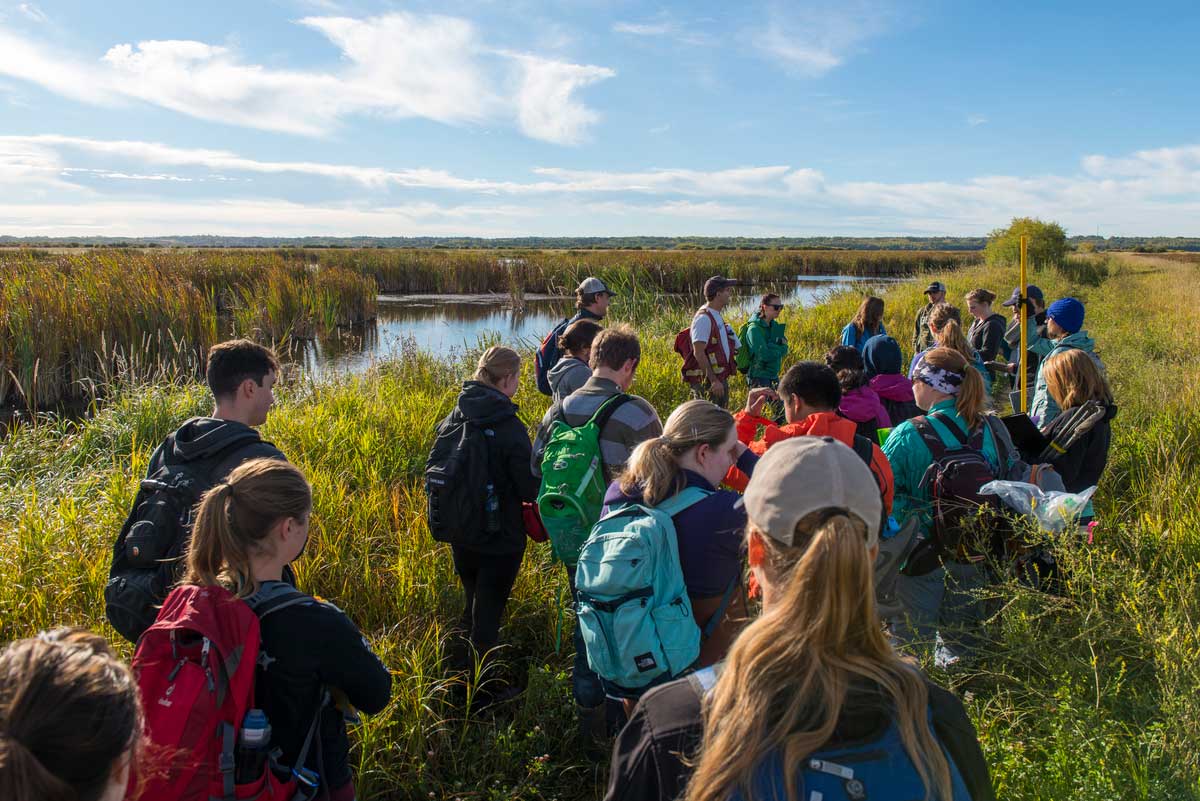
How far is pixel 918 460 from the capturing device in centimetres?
349

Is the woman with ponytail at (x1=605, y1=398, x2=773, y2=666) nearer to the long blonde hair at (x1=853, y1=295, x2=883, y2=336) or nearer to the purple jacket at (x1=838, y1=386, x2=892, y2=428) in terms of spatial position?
the purple jacket at (x1=838, y1=386, x2=892, y2=428)

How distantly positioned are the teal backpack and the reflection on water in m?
8.66

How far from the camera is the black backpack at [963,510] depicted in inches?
121

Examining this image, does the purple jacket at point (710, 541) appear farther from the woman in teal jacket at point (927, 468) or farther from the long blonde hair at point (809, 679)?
the woman in teal jacket at point (927, 468)

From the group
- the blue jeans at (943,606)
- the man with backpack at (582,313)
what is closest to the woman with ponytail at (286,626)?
the blue jeans at (943,606)

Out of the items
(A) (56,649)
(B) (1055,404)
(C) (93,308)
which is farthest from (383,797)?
(C) (93,308)

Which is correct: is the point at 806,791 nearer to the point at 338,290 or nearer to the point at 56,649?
the point at 56,649

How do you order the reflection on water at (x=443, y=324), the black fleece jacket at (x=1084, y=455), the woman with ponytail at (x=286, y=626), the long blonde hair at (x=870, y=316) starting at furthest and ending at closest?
1. the reflection on water at (x=443, y=324)
2. the long blonde hair at (x=870, y=316)
3. the black fleece jacket at (x=1084, y=455)
4. the woman with ponytail at (x=286, y=626)

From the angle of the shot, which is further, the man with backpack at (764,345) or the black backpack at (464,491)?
the man with backpack at (764,345)

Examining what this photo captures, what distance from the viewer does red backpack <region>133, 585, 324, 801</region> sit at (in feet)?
5.38

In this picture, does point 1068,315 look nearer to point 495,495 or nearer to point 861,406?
point 861,406

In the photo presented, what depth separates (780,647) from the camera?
1.18 m

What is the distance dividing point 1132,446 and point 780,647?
5.87 m

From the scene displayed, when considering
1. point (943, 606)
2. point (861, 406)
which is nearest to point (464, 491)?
point (943, 606)
